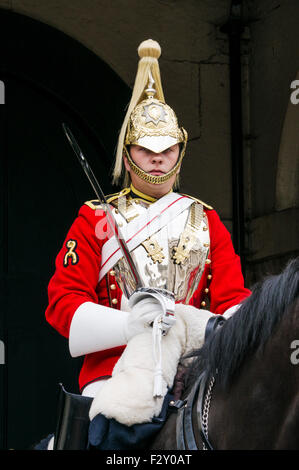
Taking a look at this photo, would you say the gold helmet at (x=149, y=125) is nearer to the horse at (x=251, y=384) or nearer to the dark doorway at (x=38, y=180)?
the horse at (x=251, y=384)

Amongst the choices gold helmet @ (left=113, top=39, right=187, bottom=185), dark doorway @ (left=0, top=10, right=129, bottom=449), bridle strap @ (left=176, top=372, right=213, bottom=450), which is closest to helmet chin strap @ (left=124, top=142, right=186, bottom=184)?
gold helmet @ (left=113, top=39, right=187, bottom=185)

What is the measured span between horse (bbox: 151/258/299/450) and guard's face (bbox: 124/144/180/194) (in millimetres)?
783

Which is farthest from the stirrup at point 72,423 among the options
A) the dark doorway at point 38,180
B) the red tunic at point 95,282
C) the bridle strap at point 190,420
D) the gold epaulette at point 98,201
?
the dark doorway at point 38,180

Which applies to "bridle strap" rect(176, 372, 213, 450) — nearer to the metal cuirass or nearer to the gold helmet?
the metal cuirass

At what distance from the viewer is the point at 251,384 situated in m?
2.00

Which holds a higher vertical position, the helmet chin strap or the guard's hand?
the helmet chin strap

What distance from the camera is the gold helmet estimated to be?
2791mm

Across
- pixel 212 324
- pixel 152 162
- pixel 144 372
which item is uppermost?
pixel 152 162

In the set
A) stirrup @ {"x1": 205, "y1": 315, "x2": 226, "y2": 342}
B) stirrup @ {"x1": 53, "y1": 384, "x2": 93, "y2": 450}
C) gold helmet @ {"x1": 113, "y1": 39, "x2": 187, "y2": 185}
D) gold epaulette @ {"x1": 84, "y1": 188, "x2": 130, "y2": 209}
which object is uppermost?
gold helmet @ {"x1": 113, "y1": 39, "x2": 187, "y2": 185}

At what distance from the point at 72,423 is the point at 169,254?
26.9 inches

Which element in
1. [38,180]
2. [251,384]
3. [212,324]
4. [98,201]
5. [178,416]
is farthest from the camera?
[38,180]

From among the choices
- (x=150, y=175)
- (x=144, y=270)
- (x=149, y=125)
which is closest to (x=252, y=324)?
(x=144, y=270)

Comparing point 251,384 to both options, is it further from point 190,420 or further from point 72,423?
point 72,423
